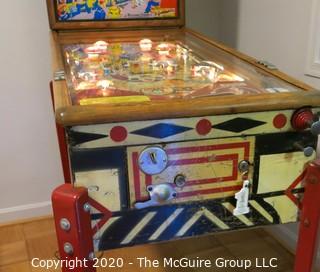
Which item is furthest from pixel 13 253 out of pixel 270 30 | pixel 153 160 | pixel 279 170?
pixel 270 30

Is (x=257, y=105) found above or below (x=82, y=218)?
above

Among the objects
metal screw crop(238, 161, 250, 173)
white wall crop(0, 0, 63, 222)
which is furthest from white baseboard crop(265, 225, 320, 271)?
white wall crop(0, 0, 63, 222)

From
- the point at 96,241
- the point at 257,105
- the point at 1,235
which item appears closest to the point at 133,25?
the point at 257,105

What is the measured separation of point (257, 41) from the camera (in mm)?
1705

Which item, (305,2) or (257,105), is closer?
(257,105)

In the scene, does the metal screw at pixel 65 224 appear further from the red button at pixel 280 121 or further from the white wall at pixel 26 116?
the white wall at pixel 26 116

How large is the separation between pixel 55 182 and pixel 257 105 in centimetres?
144

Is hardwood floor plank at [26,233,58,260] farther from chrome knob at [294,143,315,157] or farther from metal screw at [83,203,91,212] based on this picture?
chrome knob at [294,143,315,157]

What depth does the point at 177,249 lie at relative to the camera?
1.70 metres

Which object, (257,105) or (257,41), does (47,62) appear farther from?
(257,105)

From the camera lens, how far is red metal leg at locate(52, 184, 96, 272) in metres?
0.73

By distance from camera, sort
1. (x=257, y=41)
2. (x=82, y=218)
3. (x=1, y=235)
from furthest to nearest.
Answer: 1. (x=1, y=235)
2. (x=257, y=41)
3. (x=82, y=218)

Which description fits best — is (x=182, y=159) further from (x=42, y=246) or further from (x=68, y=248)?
(x=42, y=246)

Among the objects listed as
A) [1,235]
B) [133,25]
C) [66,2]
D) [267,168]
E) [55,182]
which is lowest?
[1,235]
